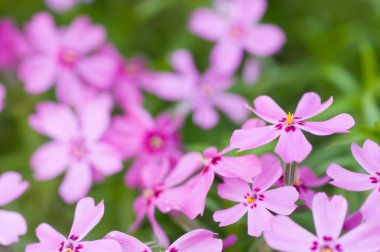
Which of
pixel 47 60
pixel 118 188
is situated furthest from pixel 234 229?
pixel 47 60

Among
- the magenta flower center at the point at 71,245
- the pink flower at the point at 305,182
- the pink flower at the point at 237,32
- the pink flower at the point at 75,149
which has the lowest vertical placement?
the magenta flower center at the point at 71,245

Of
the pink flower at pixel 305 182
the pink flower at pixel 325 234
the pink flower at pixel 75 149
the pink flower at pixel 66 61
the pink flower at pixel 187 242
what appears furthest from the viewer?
the pink flower at pixel 66 61

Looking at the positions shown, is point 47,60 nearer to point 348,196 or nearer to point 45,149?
point 45,149

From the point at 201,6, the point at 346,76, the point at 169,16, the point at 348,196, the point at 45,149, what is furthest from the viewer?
the point at 169,16

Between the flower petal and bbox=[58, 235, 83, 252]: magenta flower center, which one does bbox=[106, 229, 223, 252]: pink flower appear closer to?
bbox=[58, 235, 83, 252]: magenta flower center

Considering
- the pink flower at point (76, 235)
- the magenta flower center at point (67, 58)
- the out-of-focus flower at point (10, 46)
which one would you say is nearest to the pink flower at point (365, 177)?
the pink flower at point (76, 235)

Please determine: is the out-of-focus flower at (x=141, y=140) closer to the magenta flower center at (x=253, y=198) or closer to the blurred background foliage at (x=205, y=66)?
the blurred background foliage at (x=205, y=66)

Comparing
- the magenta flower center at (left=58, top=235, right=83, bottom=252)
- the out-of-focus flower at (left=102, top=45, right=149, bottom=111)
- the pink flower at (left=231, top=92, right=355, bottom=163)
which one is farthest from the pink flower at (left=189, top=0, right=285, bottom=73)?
the magenta flower center at (left=58, top=235, right=83, bottom=252)
